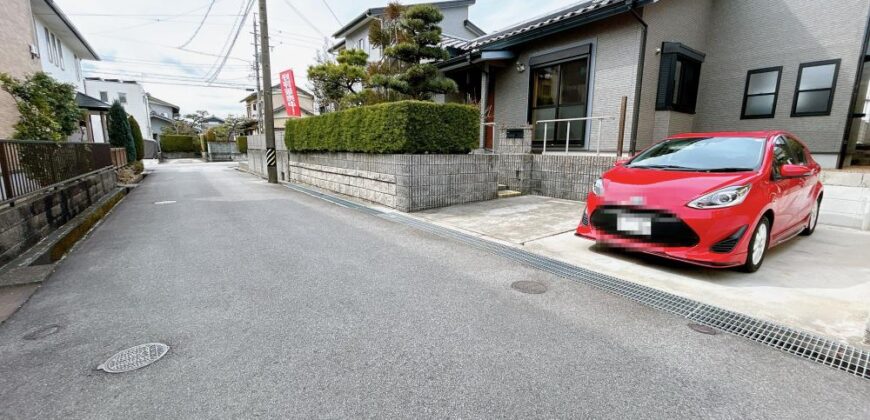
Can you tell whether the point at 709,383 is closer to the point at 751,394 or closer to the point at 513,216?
the point at 751,394

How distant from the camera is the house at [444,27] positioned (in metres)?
17.6

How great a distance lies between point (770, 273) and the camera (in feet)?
11.9

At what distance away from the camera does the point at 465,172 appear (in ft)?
23.9

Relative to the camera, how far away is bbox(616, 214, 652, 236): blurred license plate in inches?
143

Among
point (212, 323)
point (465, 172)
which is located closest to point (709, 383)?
point (212, 323)

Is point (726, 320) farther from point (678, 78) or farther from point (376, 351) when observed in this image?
point (678, 78)

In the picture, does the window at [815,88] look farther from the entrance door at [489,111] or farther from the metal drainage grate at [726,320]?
the metal drainage grate at [726,320]

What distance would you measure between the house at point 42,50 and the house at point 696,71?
44.5 feet

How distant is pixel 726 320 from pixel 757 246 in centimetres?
136

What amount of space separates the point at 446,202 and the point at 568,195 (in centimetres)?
257

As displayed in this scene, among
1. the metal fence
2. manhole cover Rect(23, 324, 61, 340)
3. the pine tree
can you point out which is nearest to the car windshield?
manhole cover Rect(23, 324, 61, 340)

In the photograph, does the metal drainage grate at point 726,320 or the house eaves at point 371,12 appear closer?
the metal drainage grate at point 726,320

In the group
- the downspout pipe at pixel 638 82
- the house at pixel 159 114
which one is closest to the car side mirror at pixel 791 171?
the downspout pipe at pixel 638 82

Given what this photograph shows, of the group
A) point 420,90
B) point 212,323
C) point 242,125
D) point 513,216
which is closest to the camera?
point 212,323
